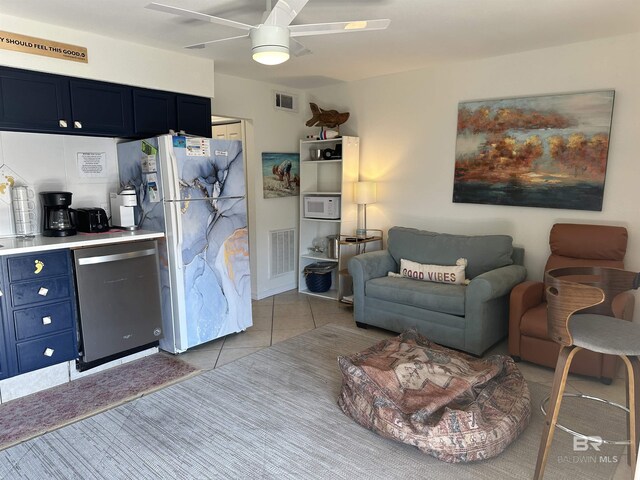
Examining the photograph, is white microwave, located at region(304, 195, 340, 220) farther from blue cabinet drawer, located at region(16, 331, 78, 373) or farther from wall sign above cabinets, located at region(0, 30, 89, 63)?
blue cabinet drawer, located at region(16, 331, 78, 373)

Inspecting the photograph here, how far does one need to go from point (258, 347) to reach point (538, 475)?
2.32 metres

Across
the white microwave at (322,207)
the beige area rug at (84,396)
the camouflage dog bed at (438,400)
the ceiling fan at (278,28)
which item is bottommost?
the beige area rug at (84,396)

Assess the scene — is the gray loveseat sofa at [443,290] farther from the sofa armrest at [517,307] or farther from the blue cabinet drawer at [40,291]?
the blue cabinet drawer at [40,291]

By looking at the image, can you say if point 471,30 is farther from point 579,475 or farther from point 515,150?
point 579,475

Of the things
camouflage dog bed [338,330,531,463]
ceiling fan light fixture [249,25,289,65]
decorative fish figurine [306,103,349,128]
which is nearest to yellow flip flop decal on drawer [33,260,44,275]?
ceiling fan light fixture [249,25,289,65]

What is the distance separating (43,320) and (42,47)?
6.16 ft

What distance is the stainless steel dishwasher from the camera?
3.11 m

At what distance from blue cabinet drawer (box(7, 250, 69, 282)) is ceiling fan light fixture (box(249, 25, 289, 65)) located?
195 centimetres

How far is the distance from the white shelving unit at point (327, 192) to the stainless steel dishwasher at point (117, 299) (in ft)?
6.89

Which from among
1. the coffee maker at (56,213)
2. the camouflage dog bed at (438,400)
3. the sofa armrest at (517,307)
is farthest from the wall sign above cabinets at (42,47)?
the sofa armrest at (517,307)

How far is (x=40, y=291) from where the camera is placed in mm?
2924

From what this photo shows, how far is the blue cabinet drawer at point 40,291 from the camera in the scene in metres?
2.83

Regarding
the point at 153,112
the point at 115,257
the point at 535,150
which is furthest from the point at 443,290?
the point at 153,112

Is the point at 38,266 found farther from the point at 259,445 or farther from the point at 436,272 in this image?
the point at 436,272
